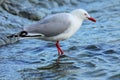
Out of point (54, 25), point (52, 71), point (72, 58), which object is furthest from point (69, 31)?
point (52, 71)

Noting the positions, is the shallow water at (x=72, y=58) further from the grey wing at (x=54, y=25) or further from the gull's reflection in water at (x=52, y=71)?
the grey wing at (x=54, y=25)

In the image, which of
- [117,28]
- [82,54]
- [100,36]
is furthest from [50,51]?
[117,28]

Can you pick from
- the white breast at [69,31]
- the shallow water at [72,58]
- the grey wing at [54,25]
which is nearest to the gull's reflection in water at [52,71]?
the shallow water at [72,58]

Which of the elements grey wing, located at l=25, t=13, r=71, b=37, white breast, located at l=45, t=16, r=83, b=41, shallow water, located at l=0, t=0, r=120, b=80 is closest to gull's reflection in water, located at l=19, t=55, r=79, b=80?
shallow water, located at l=0, t=0, r=120, b=80

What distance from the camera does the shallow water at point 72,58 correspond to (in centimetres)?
706

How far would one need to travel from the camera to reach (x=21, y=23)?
10.6m

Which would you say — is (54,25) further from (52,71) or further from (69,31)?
(52,71)

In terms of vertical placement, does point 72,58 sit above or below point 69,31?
below

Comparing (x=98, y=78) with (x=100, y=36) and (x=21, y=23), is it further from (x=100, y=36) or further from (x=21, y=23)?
(x=21, y=23)

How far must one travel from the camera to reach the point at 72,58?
26.6ft

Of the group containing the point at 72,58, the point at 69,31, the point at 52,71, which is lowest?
the point at 52,71

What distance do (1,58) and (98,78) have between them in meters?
2.09

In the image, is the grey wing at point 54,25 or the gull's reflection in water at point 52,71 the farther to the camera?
the grey wing at point 54,25

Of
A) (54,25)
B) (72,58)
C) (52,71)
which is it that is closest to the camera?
(52,71)
